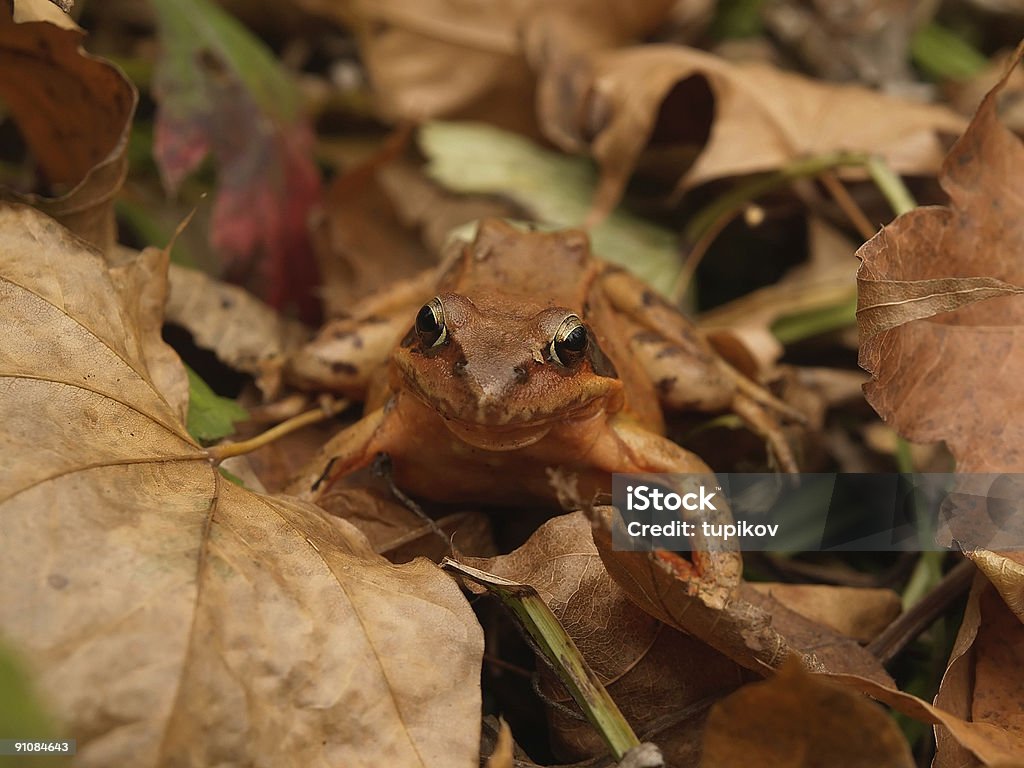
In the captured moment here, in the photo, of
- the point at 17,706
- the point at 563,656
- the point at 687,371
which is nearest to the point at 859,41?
the point at 687,371

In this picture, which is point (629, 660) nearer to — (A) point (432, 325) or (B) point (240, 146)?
(A) point (432, 325)

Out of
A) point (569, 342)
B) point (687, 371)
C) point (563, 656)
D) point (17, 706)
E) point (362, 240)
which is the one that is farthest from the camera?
point (362, 240)

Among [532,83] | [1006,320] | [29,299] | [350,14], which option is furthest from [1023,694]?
[350,14]

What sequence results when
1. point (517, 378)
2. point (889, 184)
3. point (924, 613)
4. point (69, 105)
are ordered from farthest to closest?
1. point (889, 184)
2. point (69, 105)
3. point (924, 613)
4. point (517, 378)

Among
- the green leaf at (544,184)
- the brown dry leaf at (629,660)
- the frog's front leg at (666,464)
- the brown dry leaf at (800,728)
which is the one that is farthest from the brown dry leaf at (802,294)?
the brown dry leaf at (800,728)

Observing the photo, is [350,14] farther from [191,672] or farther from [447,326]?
[191,672]

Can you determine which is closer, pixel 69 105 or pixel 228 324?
pixel 69 105

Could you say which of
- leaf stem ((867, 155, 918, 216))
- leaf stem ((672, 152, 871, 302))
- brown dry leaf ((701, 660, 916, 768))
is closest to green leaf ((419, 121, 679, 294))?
leaf stem ((672, 152, 871, 302))
